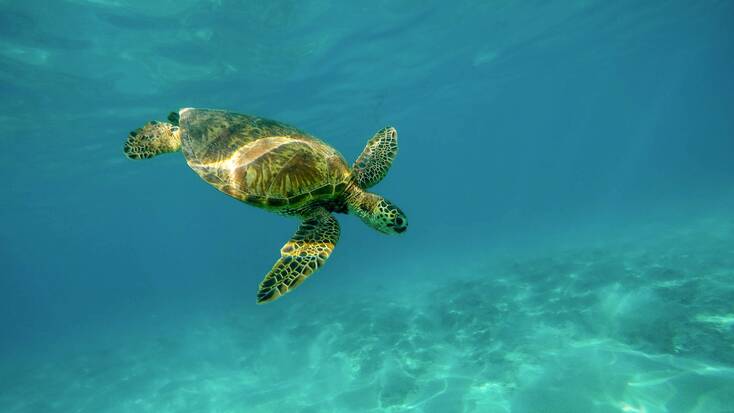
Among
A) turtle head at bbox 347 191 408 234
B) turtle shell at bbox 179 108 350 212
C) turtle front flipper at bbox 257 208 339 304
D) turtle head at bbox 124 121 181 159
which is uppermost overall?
turtle head at bbox 124 121 181 159

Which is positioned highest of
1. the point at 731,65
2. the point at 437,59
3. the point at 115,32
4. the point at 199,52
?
the point at 731,65

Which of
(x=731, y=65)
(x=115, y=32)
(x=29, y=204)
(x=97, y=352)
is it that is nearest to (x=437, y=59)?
(x=115, y=32)

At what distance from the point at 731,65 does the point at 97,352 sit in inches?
3626

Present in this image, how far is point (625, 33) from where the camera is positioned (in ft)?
106

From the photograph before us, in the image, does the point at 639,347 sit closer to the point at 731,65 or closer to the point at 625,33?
the point at 625,33

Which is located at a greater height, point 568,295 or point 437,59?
point 437,59

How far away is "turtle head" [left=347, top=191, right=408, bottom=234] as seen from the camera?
17.0 ft

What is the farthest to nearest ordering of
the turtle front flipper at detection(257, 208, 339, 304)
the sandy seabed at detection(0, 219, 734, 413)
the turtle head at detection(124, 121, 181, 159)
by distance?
the sandy seabed at detection(0, 219, 734, 413) → the turtle head at detection(124, 121, 181, 159) → the turtle front flipper at detection(257, 208, 339, 304)

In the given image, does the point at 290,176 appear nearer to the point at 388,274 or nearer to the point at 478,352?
the point at 478,352

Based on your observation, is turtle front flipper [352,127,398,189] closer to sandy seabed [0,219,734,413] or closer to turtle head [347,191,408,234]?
turtle head [347,191,408,234]

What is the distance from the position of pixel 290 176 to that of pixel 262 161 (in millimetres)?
536

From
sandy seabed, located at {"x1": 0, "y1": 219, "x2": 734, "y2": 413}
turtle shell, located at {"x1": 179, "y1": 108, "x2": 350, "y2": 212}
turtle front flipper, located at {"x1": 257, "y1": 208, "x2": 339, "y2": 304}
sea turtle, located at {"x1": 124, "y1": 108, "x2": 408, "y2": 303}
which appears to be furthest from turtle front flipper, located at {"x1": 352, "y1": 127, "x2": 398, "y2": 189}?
sandy seabed, located at {"x1": 0, "y1": 219, "x2": 734, "y2": 413}

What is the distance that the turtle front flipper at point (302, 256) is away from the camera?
420cm

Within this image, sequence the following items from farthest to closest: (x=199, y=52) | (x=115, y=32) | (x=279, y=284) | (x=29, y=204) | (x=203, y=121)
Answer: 1. (x=29, y=204)
2. (x=199, y=52)
3. (x=115, y=32)
4. (x=203, y=121)
5. (x=279, y=284)
